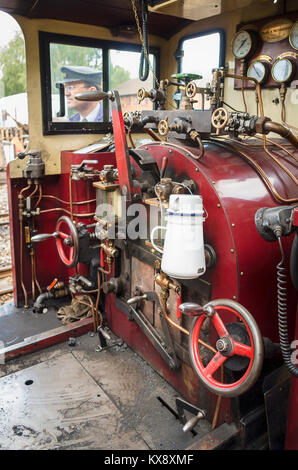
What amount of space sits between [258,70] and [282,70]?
0.22 meters

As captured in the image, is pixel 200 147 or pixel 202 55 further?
pixel 202 55

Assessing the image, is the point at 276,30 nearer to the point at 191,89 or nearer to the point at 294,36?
the point at 294,36

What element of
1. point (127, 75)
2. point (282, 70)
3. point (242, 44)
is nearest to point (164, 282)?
point (282, 70)

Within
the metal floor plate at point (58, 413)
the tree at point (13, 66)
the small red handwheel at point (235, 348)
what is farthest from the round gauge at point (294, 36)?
the tree at point (13, 66)

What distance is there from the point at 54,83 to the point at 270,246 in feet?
8.12

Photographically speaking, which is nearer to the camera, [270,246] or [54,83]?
[270,246]

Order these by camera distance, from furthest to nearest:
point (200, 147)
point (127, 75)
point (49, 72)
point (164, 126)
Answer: point (127, 75) → point (49, 72) → point (164, 126) → point (200, 147)

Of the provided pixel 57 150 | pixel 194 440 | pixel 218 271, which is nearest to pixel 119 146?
pixel 218 271

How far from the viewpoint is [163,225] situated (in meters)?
2.13

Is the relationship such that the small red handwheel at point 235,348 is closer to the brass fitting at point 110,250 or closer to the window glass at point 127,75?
the brass fitting at point 110,250

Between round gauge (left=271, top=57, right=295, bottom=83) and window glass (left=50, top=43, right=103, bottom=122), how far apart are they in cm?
161
